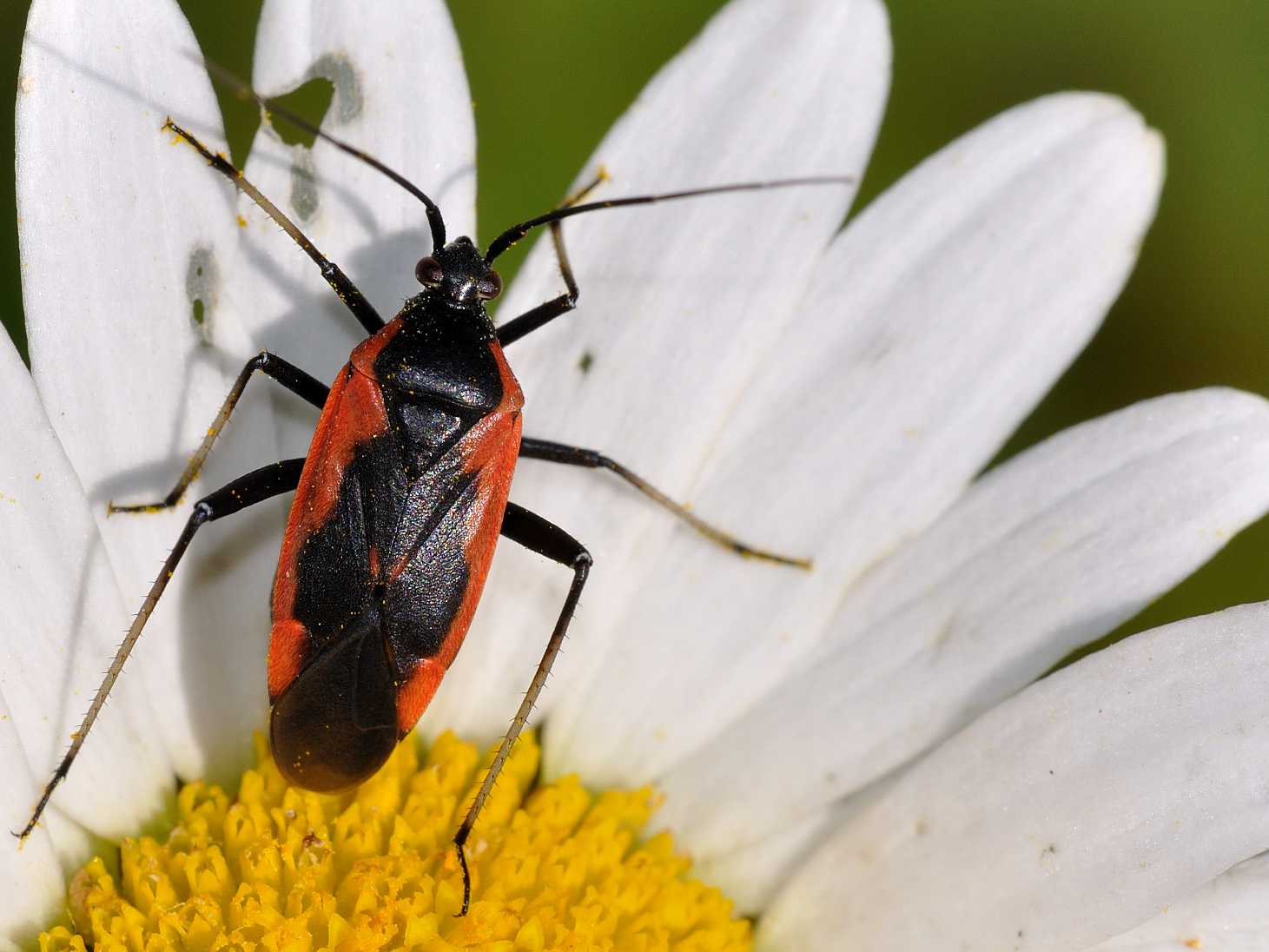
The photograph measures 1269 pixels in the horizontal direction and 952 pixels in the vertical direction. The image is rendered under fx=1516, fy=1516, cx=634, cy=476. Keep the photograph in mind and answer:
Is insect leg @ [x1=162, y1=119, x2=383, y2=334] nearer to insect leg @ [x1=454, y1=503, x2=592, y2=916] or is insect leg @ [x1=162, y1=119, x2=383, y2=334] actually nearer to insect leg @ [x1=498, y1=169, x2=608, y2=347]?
insect leg @ [x1=498, y1=169, x2=608, y2=347]

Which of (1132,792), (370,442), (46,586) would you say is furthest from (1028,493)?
(46,586)

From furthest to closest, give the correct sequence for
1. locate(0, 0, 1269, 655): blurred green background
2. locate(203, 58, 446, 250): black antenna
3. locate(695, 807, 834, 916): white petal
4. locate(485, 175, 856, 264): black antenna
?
locate(0, 0, 1269, 655): blurred green background, locate(695, 807, 834, 916): white petal, locate(485, 175, 856, 264): black antenna, locate(203, 58, 446, 250): black antenna

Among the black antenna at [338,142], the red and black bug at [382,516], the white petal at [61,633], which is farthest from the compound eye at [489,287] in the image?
the white petal at [61,633]

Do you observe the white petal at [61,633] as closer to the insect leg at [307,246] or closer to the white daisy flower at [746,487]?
the white daisy flower at [746,487]

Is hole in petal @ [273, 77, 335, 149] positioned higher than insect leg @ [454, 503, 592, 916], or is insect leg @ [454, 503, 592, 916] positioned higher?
hole in petal @ [273, 77, 335, 149]

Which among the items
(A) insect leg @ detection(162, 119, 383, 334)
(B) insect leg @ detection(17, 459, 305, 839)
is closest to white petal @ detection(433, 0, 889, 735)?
(A) insect leg @ detection(162, 119, 383, 334)

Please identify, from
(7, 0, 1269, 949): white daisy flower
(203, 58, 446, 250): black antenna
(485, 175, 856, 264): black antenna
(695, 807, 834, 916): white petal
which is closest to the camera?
(7, 0, 1269, 949): white daisy flower

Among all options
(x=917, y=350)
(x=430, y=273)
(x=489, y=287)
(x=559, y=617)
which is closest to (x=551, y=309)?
(x=489, y=287)

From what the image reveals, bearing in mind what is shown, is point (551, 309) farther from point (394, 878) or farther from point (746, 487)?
point (394, 878)
